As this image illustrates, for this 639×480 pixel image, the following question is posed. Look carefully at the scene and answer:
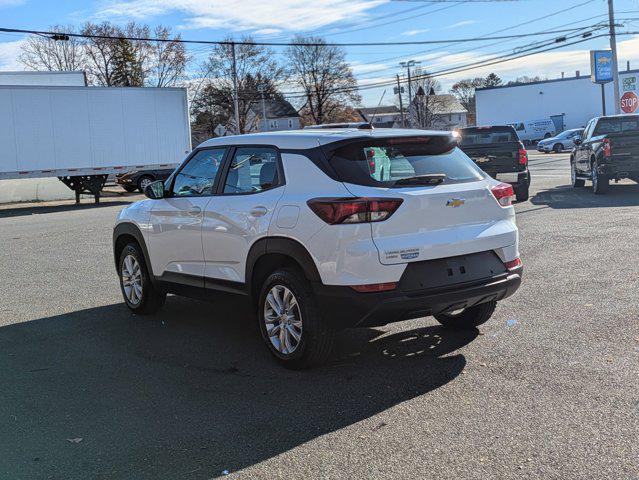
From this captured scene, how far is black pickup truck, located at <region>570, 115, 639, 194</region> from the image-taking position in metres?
15.5

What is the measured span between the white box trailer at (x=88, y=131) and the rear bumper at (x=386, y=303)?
828 inches

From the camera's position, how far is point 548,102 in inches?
2785

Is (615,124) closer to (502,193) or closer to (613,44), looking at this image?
(502,193)

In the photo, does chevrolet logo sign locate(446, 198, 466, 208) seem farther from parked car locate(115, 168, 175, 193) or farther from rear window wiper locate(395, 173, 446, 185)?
parked car locate(115, 168, 175, 193)

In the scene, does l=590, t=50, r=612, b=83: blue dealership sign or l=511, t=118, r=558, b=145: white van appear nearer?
l=590, t=50, r=612, b=83: blue dealership sign

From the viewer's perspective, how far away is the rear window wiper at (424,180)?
189 inches

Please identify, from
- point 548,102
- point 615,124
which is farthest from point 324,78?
point 615,124

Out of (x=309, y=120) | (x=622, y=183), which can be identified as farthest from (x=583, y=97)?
(x=622, y=183)

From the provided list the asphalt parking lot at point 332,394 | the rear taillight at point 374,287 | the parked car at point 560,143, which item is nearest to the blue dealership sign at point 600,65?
the parked car at point 560,143

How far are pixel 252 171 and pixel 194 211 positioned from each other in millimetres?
824

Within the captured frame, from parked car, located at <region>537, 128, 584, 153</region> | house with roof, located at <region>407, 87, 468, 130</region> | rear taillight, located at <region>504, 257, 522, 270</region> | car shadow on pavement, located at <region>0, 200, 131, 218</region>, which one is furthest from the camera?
house with roof, located at <region>407, 87, 468, 130</region>

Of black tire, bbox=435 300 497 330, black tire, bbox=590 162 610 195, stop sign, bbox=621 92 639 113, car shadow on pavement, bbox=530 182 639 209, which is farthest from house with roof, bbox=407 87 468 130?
black tire, bbox=435 300 497 330

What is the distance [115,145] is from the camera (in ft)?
81.1

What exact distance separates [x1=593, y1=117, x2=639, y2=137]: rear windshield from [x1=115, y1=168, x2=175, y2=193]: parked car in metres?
17.0
